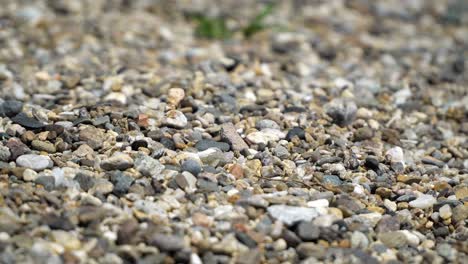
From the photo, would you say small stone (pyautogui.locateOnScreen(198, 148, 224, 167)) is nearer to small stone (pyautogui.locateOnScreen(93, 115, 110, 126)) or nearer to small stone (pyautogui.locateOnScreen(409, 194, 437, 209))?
small stone (pyautogui.locateOnScreen(93, 115, 110, 126))

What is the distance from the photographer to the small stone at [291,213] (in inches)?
114

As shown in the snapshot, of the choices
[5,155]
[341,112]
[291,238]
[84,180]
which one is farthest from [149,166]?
[341,112]

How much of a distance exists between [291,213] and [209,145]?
2.33 feet

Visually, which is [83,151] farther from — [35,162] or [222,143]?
[222,143]

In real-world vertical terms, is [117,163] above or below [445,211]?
above

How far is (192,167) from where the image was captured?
3.19 m

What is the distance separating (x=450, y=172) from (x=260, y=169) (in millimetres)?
1010

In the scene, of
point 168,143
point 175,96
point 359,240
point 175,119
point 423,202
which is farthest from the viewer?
point 175,96

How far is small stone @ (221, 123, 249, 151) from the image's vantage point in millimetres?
3502

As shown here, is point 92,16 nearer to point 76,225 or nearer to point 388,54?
point 388,54

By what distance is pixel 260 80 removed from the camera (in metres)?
4.57

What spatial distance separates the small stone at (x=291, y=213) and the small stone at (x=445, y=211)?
600 mm

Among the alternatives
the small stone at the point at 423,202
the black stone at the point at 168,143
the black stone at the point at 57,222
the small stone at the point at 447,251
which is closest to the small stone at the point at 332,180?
the small stone at the point at 423,202

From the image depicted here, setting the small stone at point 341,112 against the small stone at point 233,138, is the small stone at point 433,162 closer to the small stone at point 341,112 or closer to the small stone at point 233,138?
the small stone at point 341,112
